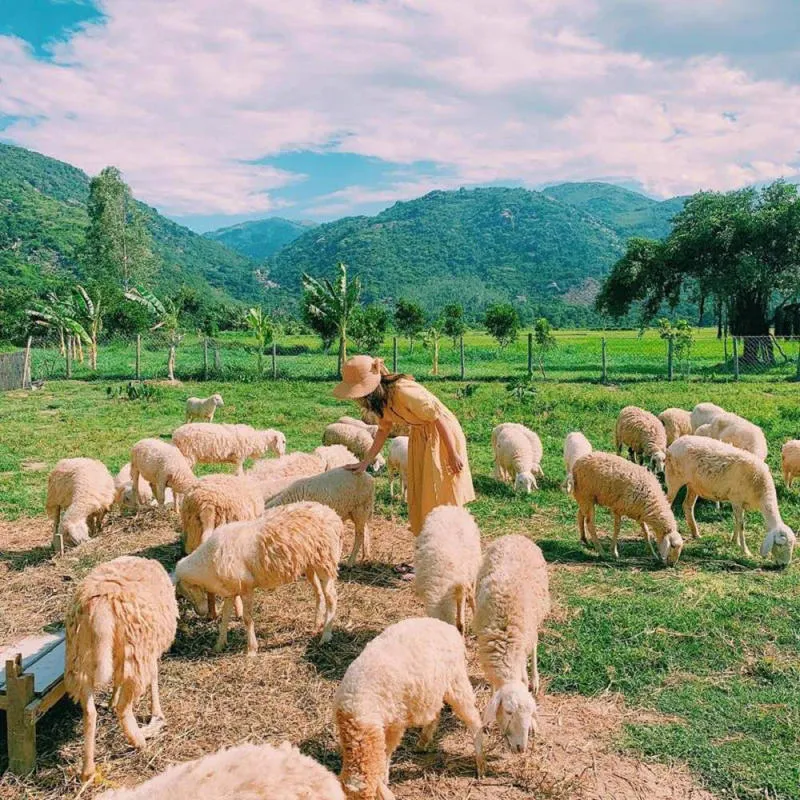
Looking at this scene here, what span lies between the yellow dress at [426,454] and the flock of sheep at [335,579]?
29 cm

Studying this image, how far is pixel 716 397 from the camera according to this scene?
57.8 ft

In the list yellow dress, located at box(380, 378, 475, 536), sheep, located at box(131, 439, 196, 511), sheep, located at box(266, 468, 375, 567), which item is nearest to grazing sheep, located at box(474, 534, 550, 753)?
yellow dress, located at box(380, 378, 475, 536)

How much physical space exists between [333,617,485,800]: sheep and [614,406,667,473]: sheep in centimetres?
753

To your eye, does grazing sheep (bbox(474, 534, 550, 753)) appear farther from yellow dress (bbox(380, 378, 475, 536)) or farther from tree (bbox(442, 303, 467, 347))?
tree (bbox(442, 303, 467, 347))

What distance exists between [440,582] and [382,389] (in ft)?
5.86

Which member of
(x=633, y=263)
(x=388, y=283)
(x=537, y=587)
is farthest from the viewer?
(x=388, y=283)

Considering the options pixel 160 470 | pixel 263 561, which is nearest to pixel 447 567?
pixel 263 561

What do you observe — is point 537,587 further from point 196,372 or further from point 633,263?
point 633,263

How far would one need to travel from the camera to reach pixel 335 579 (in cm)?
604

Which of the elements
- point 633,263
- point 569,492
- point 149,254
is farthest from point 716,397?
point 149,254

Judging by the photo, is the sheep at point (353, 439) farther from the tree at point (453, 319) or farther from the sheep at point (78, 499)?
the tree at point (453, 319)

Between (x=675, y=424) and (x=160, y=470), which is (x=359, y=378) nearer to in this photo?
(x=160, y=470)

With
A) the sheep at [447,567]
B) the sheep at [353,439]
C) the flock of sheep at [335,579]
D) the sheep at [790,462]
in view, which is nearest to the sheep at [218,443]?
the sheep at [353,439]

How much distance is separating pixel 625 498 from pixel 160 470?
19.0 ft
